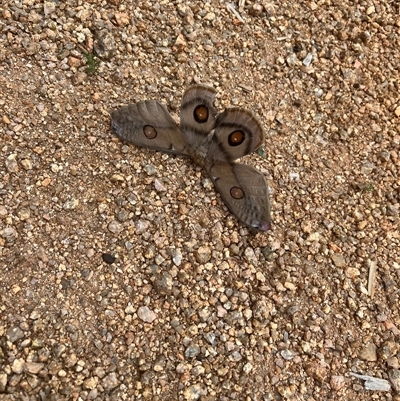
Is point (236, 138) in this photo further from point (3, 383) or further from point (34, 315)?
point (3, 383)

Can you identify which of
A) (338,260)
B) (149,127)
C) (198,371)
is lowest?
(198,371)

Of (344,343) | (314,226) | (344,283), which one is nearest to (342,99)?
(314,226)

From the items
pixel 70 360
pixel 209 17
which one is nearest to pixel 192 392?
pixel 70 360

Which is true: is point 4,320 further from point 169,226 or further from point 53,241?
point 169,226

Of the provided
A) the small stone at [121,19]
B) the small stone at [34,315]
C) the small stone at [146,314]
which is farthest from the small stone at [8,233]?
the small stone at [121,19]

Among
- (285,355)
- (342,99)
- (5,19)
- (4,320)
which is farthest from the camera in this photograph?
(342,99)

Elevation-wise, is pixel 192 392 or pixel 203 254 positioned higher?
pixel 203 254
